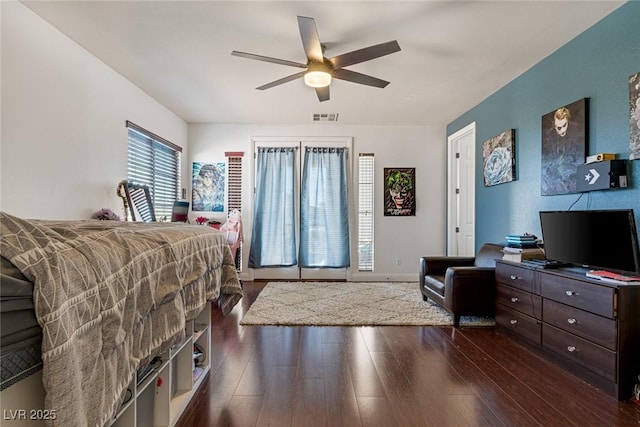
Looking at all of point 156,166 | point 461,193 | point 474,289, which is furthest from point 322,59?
point 461,193

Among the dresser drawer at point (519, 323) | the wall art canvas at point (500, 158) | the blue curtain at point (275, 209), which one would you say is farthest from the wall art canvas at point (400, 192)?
the dresser drawer at point (519, 323)

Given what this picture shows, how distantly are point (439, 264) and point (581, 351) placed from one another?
6.13 ft

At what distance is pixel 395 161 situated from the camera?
204 inches

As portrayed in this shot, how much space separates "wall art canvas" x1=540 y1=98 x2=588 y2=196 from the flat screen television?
1.24ft

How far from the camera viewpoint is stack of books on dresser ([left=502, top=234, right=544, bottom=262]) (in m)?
2.70

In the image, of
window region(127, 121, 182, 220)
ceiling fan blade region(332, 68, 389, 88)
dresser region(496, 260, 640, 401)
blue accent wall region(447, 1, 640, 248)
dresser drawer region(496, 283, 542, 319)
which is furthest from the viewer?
window region(127, 121, 182, 220)

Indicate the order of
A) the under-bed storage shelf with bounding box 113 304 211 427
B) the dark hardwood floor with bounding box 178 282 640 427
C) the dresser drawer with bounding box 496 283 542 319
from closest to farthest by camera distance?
→ the under-bed storage shelf with bounding box 113 304 211 427 < the dark hardwood floor with bounding box 178 282 640 427 < the dresser drawer with bounding box 496 283 542 319

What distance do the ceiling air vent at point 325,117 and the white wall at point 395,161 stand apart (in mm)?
275

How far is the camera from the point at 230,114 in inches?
182

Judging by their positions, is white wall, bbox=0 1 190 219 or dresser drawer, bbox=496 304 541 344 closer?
white wall, bbox=0 1 190 219

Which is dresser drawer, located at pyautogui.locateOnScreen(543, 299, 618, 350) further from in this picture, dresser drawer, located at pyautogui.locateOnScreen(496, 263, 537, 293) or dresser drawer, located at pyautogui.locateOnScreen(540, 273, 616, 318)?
dresser drawer, located at pyautogui.locateOnScreen(496, 263, 537, 293)

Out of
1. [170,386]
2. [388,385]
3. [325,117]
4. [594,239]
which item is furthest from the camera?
[325,117]

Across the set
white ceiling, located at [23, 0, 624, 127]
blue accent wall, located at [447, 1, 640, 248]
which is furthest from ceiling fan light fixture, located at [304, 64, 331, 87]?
blue accent wall, located at [447, 1, 640, 248]

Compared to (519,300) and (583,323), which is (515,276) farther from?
(583,323)
